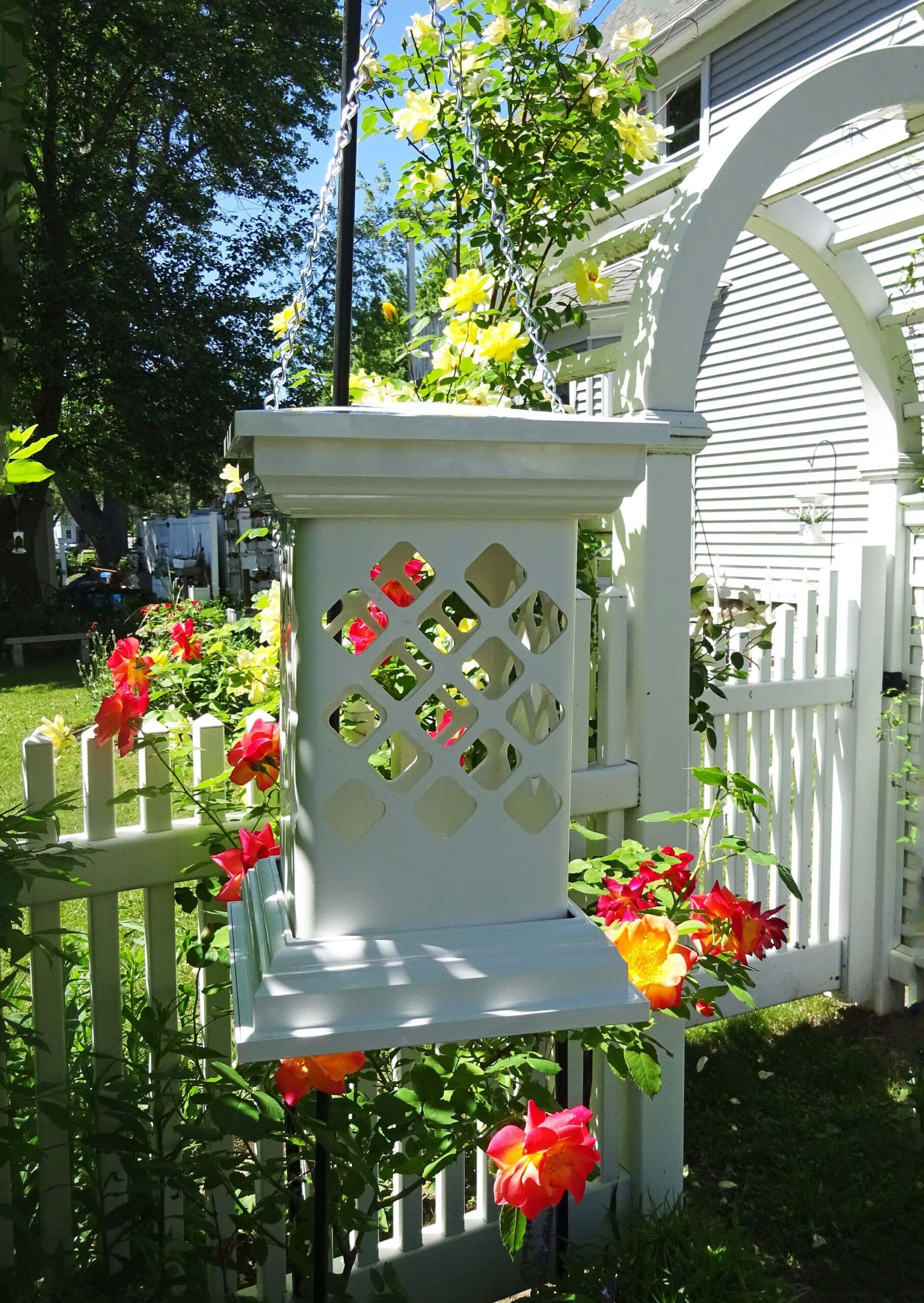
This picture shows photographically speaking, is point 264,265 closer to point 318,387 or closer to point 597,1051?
point 318,387

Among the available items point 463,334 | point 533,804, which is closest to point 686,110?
point 463,334

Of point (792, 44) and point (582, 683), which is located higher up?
point (792, 44)

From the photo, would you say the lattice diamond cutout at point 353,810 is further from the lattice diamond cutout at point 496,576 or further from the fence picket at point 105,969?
the fence picket at point 105,969

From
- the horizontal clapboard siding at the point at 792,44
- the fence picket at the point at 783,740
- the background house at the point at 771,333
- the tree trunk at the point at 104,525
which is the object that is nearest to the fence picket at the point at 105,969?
the fence picket at the point at 783,740

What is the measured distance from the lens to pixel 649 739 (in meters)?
1.97

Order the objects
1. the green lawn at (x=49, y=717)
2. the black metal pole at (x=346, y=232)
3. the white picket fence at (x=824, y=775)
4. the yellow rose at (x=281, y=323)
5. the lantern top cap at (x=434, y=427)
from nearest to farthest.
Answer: the lantern top cap at (x=434, y=427)
the black metal pole at (x=346, y=232)
the yellow rose at (x=281, y=323)
the white picket fence at (x=824, y=775)
the green lawn at (x=49, y=717)

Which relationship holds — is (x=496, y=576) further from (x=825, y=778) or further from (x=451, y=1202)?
(x=825, y=778)

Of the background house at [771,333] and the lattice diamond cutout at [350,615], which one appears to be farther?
the background house at [771,333]

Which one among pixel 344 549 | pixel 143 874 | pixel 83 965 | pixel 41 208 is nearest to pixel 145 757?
pixel 143 874

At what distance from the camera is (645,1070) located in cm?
156

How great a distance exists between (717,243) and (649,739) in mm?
938

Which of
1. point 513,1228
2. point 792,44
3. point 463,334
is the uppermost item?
point 792,44

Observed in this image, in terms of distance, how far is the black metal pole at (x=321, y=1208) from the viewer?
3.91 ft

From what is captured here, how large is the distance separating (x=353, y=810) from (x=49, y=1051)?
0.89 meters
